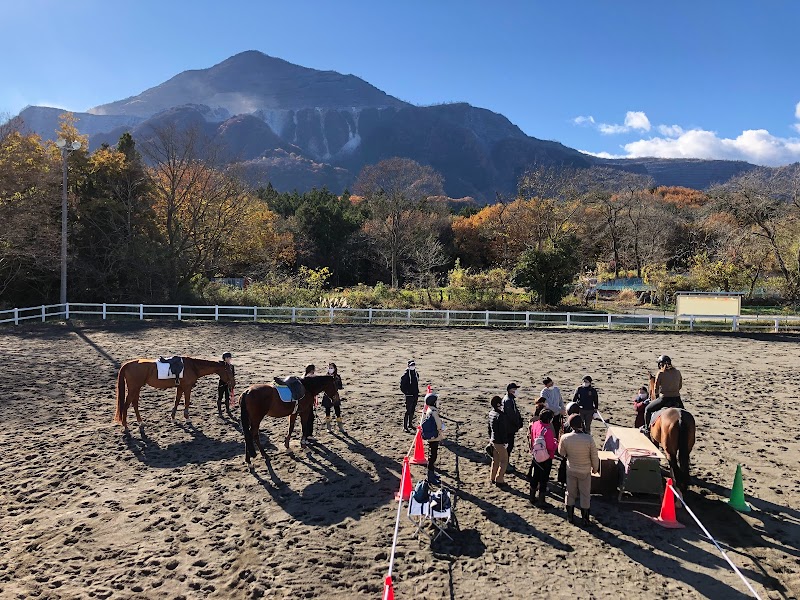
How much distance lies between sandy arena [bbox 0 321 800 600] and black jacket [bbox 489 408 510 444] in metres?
0.75

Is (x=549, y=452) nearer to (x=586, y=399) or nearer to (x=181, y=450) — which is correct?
(x=586, y=399)

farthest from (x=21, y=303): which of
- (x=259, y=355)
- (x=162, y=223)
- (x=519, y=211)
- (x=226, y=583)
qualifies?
(x=519, y=211)

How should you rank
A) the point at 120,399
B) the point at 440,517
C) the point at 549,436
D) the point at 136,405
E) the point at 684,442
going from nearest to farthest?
1. the point at 440,517
2. the point at 549,436
3. the point at 684,442
4. the point at 120,399
5. the point at 136,405

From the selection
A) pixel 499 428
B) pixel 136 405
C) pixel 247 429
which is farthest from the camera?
pixel 136 405

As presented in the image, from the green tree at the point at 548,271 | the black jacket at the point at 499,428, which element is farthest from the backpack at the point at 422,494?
the green tree at the point at 548,271

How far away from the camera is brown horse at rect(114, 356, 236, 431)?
9.05 meters

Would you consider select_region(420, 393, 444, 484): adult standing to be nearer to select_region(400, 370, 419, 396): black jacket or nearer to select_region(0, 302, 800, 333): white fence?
select_region(400, 370, 419, 396): black jacket

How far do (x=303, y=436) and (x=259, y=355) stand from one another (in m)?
7.78

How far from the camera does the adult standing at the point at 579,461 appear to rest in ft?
19.6

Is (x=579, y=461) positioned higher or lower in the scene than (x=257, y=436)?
higher

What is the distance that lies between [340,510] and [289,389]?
7.73 ft

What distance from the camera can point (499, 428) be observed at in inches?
269

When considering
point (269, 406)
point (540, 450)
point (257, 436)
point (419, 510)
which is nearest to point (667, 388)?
point (540, 450)

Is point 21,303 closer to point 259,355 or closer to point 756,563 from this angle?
point 259,355
